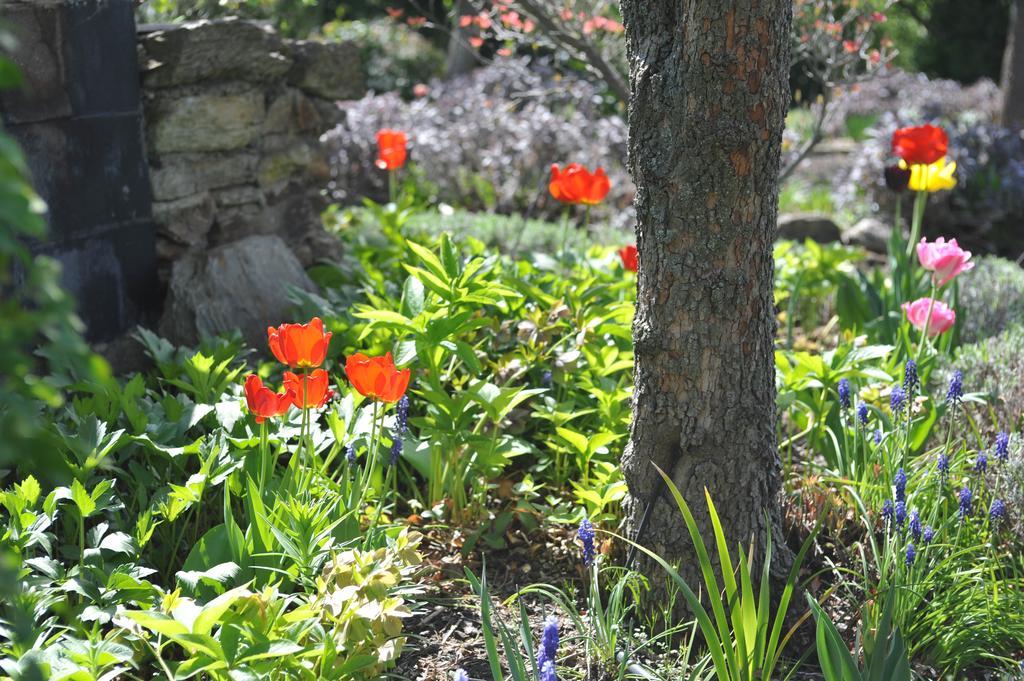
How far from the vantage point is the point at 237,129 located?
3.64m

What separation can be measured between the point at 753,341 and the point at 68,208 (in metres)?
2.12

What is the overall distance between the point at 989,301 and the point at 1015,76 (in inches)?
177

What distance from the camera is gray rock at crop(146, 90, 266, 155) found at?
3.35 m

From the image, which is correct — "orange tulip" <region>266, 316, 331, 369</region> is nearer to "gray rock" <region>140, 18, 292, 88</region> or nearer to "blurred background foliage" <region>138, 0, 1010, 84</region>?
"gray rock" <region>140, 18, 292, 88</region>

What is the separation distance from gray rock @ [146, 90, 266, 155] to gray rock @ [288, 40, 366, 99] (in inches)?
9.5


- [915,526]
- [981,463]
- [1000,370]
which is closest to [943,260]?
[981,463]

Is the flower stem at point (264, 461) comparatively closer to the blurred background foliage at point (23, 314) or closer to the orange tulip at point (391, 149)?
the blurred background foliage at point (23, 314)

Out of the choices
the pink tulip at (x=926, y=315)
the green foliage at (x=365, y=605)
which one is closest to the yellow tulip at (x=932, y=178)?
the pink tulip at (x=926, y=315)

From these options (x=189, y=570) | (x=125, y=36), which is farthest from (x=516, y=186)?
(x=189, y=570)

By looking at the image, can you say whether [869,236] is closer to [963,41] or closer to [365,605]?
[365,605]

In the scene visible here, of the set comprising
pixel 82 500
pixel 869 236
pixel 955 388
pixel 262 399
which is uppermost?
pixel 262 399

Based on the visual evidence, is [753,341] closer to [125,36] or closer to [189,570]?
[189,570]

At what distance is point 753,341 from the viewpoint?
87.2 inches

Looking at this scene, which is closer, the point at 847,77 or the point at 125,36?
the point at 125,36
